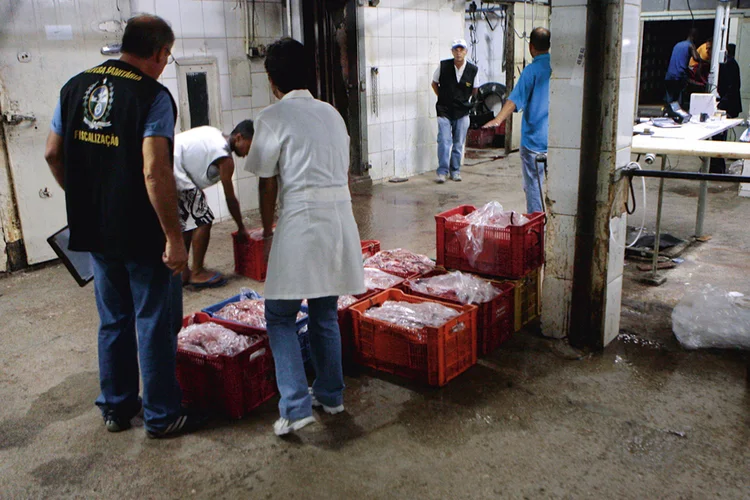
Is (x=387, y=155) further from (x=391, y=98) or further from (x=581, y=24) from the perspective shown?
(x=581, y=24)

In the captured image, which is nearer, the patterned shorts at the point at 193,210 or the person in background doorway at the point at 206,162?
the person in background doorway at the point at 206,162

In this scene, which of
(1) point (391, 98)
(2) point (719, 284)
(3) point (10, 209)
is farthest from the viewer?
(1) point (391, 98)

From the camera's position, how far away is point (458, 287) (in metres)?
3.89

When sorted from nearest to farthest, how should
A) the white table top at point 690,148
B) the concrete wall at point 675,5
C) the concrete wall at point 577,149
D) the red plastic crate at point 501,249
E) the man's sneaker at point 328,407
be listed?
the man's sneaker at point 328,407 < the concrete wall at point 577,149 < the red plastic crate at point 501,249 < the white table top at point 690,148 < the concrete wall at point 675,5

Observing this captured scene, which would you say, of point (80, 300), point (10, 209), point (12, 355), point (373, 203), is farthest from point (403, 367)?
point (373, 203)

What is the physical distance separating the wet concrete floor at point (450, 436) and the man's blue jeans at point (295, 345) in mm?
169

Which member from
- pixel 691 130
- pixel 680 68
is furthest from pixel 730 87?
pixel 691 130

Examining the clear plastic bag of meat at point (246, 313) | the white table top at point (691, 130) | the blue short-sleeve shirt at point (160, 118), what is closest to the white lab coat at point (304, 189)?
the blue short-sleeve shirt at point (160, 118)

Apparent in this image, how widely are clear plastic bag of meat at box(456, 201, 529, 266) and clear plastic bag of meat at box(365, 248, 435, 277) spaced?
0.90 feet

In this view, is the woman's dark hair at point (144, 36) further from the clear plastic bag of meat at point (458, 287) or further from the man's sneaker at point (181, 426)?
the clear plastic bag of meat at point (458, 287)

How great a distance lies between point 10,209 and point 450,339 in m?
3.90

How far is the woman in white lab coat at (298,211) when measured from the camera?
9.20 ft

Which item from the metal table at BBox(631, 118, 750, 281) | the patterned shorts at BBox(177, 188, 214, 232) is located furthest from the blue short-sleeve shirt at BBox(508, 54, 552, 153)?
Result: the patterned shorts at BBox(177, 188, 214, 232)

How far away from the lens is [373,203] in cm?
774
